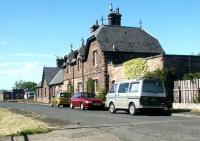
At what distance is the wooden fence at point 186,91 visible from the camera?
28875 millimetres

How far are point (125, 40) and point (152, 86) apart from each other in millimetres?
22961

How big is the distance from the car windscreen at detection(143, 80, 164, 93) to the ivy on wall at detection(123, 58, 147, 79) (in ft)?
27.9

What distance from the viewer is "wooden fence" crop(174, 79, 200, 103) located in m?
28.9

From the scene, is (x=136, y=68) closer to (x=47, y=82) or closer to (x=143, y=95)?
(x=143, y=95)

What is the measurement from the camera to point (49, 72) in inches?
3226

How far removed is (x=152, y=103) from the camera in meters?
26.5

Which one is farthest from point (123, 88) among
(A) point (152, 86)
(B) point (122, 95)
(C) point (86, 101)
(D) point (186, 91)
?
(C) point (86, 101)

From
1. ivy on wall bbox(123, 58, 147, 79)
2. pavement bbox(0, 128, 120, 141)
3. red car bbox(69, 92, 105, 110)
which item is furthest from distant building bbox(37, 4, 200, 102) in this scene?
pavement bbox(0, 128, 120, 141)

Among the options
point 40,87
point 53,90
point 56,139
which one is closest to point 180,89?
point 56,139

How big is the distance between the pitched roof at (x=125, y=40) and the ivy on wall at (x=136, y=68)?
7317mm

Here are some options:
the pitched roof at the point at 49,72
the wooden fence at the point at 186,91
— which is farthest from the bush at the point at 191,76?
the pitched roof at the point at 49,72

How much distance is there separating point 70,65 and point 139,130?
146 feet

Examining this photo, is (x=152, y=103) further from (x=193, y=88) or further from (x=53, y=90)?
(x=53, y=90)

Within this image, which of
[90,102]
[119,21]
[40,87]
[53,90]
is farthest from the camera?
[40,87]
